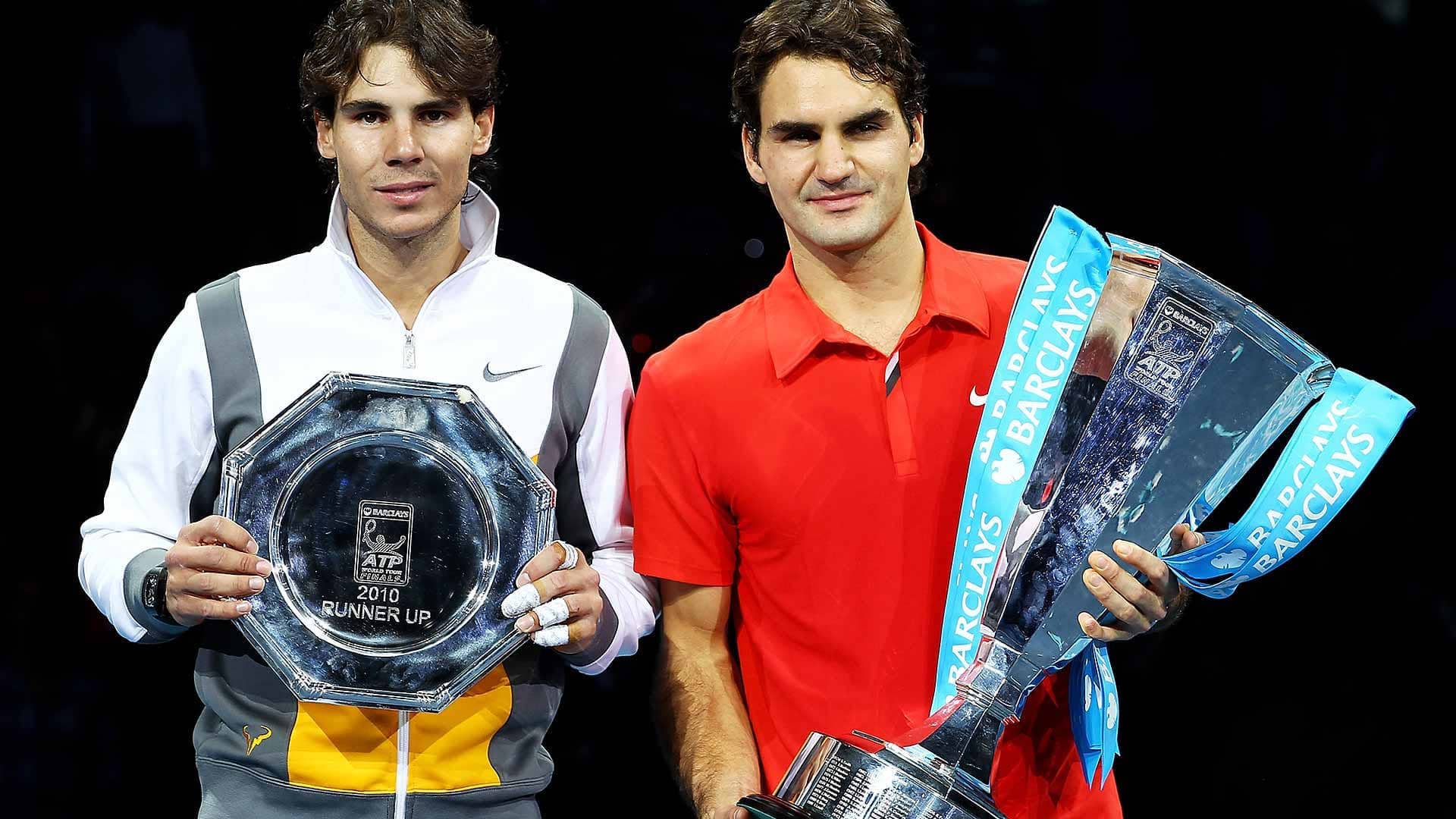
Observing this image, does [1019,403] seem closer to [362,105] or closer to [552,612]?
[552,612]

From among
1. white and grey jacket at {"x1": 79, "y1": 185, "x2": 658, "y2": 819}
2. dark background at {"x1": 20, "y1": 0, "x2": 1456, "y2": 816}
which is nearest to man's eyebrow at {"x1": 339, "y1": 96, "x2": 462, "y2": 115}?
white and grey jacket at {"x1": 79, "y1": 185, "x2": 658, "y2": 819}

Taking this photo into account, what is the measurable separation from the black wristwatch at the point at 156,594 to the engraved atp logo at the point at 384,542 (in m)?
0.28

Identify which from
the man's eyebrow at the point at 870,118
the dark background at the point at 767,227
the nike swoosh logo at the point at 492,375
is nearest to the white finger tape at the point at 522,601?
the nike swoosh logo at the point at 492,375

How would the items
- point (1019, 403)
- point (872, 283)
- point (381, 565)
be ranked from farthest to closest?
point (872, 283) < point (381, 565) < point (1019, 403)

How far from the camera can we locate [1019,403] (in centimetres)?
187

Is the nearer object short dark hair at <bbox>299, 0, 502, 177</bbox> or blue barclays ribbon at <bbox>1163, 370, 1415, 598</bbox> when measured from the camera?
blue barclays ribbon at <bbox>1163, 370, 1415, 598</bbox>

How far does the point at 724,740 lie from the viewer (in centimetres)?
219

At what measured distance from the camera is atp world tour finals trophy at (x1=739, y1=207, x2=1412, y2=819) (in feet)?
5.60

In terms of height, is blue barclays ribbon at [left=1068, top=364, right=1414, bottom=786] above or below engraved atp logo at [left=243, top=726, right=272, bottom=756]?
above

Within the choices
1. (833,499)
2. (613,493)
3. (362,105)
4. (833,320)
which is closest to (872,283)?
(833,320)

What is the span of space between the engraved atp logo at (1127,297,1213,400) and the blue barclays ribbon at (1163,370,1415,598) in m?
0.15

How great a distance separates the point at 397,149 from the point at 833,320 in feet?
2.32

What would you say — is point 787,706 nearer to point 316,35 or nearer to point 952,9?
point 316,35

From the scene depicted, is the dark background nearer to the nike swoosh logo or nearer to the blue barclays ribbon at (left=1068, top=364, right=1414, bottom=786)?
the nike swoosh logo
